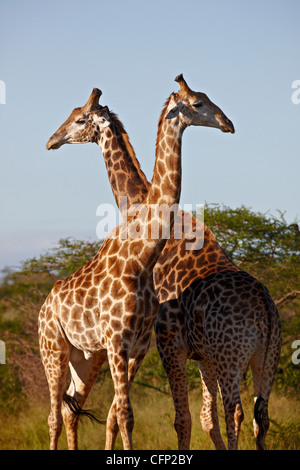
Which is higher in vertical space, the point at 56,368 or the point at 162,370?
the point at 56,368

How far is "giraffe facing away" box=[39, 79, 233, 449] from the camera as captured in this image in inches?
246

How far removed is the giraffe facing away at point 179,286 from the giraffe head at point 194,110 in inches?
42.1

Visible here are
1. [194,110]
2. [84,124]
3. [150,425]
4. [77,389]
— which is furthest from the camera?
[150,425]

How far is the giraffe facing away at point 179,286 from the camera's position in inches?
273

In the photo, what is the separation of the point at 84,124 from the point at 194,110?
150 cm

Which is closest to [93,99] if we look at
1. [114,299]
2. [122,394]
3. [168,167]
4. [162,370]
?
[168,167]

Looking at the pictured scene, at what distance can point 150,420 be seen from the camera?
12.2 meters

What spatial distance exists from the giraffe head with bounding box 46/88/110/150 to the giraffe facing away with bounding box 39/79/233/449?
0.01m

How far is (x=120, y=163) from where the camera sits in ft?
23.9

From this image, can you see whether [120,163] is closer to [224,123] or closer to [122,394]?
[224,123]

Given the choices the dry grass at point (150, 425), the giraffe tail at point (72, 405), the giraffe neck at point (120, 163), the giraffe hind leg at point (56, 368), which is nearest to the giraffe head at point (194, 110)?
the giraffe neck at point (120, 163)
